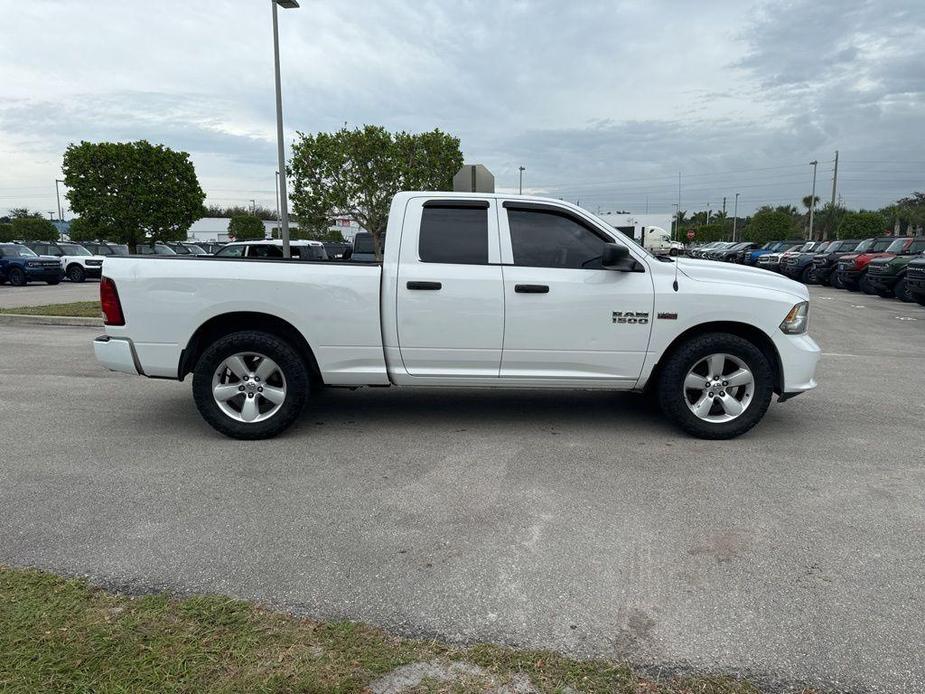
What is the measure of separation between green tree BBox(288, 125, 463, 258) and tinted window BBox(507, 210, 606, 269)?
24.2 metres

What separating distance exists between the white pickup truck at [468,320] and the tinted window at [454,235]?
11 millimetres

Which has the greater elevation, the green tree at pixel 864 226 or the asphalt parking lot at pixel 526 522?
the green tree at pixel 864 226

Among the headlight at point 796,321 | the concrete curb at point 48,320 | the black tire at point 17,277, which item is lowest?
the concrete curb at point 48,320

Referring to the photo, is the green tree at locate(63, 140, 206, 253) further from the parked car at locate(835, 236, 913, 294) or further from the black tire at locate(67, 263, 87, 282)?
the parked car at locate(835, 236, 913, 294)

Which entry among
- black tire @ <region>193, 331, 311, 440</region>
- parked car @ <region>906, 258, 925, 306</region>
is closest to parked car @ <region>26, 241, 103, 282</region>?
black tire @ <region>193, 331, 311, 440</region>

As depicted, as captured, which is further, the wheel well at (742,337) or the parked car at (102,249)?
the parked car at (102,249)

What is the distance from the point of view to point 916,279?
1619cm

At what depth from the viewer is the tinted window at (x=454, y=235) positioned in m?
5.27

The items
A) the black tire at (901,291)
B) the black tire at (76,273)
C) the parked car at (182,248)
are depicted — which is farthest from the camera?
the parked car at (182,248)

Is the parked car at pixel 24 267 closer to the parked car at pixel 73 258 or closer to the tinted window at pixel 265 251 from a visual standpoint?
the parked car at pixel 73 258

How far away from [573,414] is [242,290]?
10.1 ft

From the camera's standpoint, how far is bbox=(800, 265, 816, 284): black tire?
2672 centimetres

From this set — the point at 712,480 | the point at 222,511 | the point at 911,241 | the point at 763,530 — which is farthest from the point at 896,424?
the point at 911,241

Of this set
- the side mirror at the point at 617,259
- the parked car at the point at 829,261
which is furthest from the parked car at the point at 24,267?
the parked car at the point at 829,261
